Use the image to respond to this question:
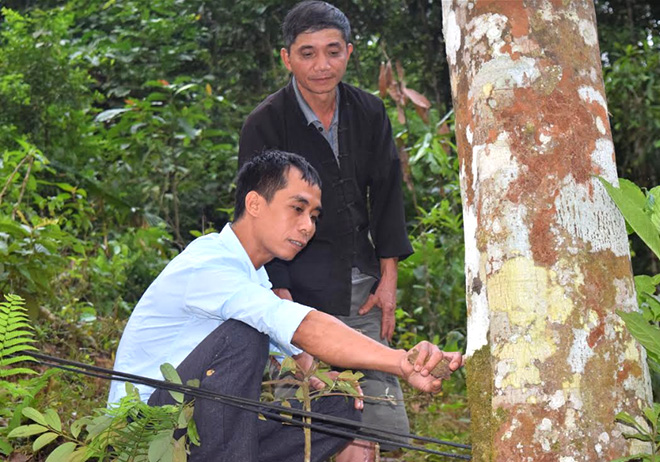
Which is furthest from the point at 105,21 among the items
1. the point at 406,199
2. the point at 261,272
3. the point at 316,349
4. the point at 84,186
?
the point at 316,349

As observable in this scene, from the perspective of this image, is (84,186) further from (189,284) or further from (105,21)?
(189,284)

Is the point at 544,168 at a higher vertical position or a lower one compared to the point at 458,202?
higher

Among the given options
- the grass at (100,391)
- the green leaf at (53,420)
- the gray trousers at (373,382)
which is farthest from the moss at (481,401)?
the grass at (100,391)

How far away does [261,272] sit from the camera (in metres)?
3.20

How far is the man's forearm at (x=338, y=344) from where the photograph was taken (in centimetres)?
261

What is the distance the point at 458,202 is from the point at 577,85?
3.82 m

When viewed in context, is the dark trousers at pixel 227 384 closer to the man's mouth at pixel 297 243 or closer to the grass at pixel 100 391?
the man's mouth at pixel 297 243

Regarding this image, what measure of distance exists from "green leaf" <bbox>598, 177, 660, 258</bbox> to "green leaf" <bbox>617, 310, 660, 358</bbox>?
174 mm

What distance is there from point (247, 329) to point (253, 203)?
1.68 feet

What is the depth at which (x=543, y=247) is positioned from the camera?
213 centimetres

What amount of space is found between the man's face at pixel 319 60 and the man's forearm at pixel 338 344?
4.00 ft

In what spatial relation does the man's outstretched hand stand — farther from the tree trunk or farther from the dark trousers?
the dark trousers

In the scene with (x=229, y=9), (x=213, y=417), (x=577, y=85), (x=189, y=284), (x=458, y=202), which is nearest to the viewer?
(x=577, y=85)

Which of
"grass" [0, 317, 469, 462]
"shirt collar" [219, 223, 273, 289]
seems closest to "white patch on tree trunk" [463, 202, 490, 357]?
"shirt collar" [219, 223, 273, 289]
